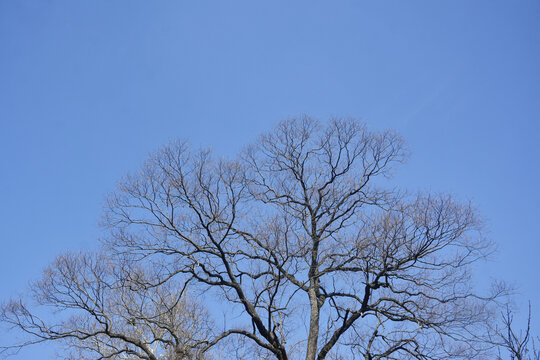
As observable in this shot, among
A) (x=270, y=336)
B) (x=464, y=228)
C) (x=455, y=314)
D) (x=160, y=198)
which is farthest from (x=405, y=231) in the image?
(x=160, y=198)

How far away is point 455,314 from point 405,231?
213cm

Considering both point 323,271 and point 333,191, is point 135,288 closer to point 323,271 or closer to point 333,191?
point 323,271

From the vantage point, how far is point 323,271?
1230 centimetres

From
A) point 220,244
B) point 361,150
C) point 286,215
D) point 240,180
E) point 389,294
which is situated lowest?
point 389,294

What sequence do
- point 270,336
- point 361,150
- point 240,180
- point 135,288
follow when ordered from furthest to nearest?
point 361,150
point 240,180
point 135,288
point 270,336

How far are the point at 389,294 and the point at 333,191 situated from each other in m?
3.05

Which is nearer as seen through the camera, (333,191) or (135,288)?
(135,288)

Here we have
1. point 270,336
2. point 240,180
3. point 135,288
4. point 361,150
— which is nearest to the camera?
point 270,336

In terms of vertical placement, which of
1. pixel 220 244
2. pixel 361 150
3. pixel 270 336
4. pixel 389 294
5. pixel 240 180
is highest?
pixel 361 150

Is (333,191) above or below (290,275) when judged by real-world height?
above

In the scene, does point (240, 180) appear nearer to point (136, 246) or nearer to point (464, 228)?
point (136, 246)

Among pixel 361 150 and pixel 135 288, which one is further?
pixel 361 150

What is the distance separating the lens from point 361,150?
45.2 ft

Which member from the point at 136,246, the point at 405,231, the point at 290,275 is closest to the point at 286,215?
the point at 290,275
